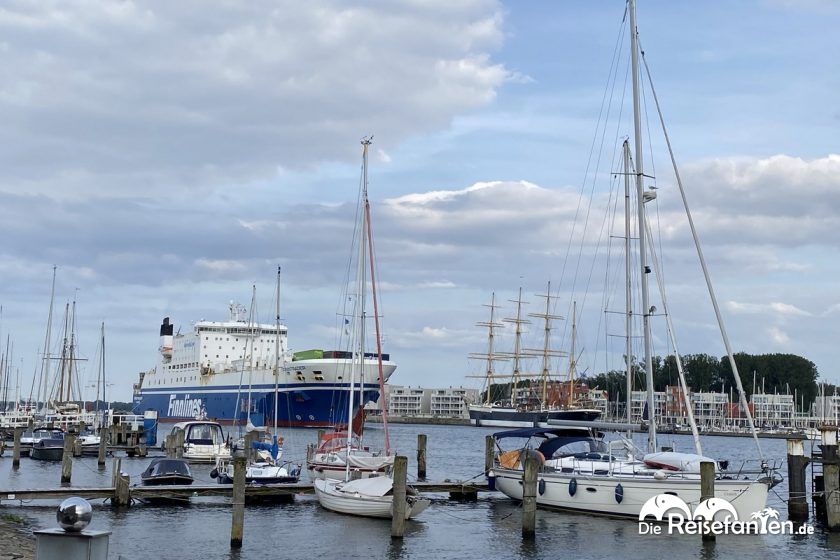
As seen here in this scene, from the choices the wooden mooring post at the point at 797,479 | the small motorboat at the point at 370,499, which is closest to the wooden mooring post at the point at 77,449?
A: the small motorboat at the point at 370,499

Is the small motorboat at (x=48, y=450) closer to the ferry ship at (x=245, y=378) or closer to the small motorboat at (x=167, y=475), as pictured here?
the ferry ship at (x=245, y=378)

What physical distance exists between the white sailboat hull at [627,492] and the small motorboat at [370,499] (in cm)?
463

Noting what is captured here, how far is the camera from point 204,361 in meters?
119

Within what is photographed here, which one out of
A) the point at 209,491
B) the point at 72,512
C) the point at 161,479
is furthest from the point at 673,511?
the point at 72,512

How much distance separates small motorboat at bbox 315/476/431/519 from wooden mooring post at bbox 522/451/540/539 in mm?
3934

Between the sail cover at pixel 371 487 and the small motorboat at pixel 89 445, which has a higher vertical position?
the sail cover at pixel 371 487

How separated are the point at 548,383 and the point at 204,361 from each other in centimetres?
7011

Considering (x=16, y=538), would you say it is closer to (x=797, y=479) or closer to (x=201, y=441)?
(x=797, y=479)

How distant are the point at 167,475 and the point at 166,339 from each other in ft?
352

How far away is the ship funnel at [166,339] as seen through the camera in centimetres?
13738

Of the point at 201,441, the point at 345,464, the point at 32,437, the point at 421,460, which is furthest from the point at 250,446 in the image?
the point at 32,437

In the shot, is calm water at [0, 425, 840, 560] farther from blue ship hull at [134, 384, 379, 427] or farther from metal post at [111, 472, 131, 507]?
blue ship hull at [134, 384, 379, 427]

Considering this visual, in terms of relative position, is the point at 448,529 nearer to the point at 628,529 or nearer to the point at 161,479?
the point at 628,529

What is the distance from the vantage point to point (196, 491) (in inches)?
1329
